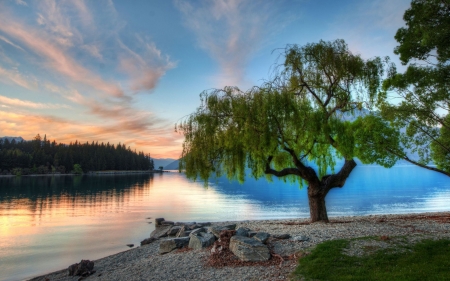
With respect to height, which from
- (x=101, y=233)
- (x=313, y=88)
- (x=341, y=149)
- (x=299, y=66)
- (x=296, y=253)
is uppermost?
(x=299, y=66)

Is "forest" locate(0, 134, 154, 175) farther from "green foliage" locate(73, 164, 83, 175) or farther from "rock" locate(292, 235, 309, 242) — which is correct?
"rock" locate(292, 235, 309, 242)

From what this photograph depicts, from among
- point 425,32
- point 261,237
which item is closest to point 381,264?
point 261,237

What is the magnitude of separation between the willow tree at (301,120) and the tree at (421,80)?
1.19 m

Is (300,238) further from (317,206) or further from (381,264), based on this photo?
(317,206)

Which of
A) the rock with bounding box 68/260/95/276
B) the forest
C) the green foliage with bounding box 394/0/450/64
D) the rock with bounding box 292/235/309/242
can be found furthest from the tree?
the forest

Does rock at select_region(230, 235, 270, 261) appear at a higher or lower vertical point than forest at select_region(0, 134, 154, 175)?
lower

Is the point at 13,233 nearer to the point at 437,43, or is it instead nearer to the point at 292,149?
the point at 292,149

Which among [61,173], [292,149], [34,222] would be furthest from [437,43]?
[61,173]

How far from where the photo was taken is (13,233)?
100 ft

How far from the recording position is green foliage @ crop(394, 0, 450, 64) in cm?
1466

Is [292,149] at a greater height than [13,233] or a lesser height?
greater

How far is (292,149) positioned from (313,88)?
4.37 metres

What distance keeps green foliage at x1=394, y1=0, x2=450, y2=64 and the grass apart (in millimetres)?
9695

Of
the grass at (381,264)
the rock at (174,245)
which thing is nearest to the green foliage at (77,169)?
the rock at (174,245)
